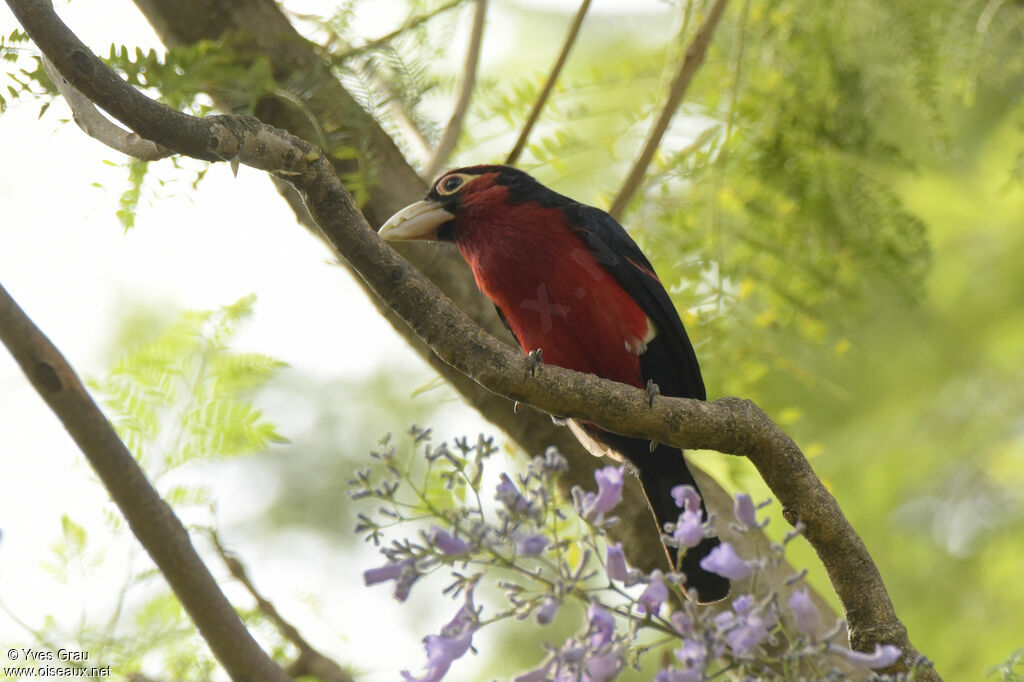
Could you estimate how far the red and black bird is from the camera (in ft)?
11.4

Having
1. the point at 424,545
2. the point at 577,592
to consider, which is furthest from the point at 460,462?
the point at 577,592

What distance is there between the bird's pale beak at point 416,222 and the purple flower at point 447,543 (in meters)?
1.98

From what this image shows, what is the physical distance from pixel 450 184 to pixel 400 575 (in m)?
2.44

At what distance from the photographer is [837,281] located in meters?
4.27

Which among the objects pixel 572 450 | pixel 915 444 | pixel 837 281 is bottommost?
pixel 572 450

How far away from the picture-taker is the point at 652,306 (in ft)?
11.6

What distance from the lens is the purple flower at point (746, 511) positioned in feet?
4.87

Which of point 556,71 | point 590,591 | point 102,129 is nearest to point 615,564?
point 590,591

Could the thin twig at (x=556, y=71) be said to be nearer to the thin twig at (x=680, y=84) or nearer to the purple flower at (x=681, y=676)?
the thin twig at (x=680, y=84)

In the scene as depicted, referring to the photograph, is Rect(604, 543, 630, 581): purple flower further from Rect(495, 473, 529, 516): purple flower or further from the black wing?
the black wing

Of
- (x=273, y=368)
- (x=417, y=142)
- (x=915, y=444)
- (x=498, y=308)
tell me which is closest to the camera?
(x=273, y=368)

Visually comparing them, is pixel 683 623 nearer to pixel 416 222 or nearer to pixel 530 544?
pixel 530 544

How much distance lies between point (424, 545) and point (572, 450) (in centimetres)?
205

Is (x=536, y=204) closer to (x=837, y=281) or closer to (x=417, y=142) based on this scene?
(x=417, y=142)
